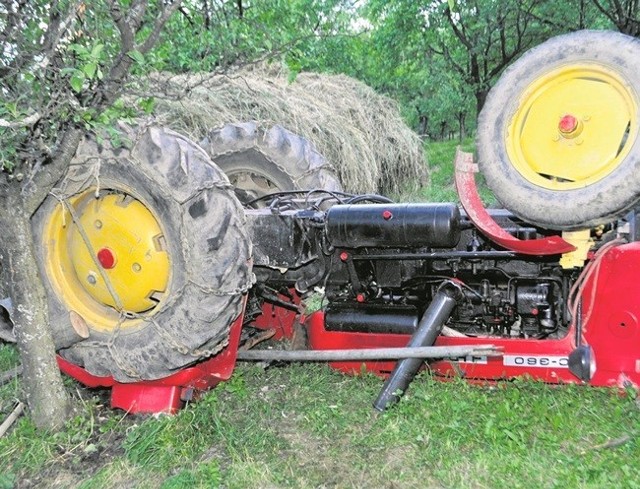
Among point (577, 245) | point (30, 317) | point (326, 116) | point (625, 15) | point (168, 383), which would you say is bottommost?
point (168, 383)

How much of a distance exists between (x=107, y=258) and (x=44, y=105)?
0.84m

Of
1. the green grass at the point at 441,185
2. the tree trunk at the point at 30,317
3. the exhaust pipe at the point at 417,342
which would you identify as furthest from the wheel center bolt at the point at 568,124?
the green grass at the point at 441,185

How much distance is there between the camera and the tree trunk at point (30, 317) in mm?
2867

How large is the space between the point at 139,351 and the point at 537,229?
7.02 ft

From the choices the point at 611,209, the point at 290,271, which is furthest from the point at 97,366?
the point at 611,209

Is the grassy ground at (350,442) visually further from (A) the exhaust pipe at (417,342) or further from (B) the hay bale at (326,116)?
(B) the hay bale at (326,116)

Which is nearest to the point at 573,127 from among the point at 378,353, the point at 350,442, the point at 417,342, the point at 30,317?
the point at 417,342

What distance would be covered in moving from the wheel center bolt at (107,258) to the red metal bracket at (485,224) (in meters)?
1.79

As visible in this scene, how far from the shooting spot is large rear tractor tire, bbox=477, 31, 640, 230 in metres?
2.42

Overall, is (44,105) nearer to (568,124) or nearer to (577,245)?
(568,124)

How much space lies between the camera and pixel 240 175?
13.9ft

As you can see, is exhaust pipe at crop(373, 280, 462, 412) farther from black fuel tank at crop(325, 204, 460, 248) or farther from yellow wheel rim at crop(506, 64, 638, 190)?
yellow wheel rim at crop(506, 64, 638, 190)

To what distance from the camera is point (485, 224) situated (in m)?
2.87

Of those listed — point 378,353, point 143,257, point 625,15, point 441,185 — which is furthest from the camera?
point 441,185
